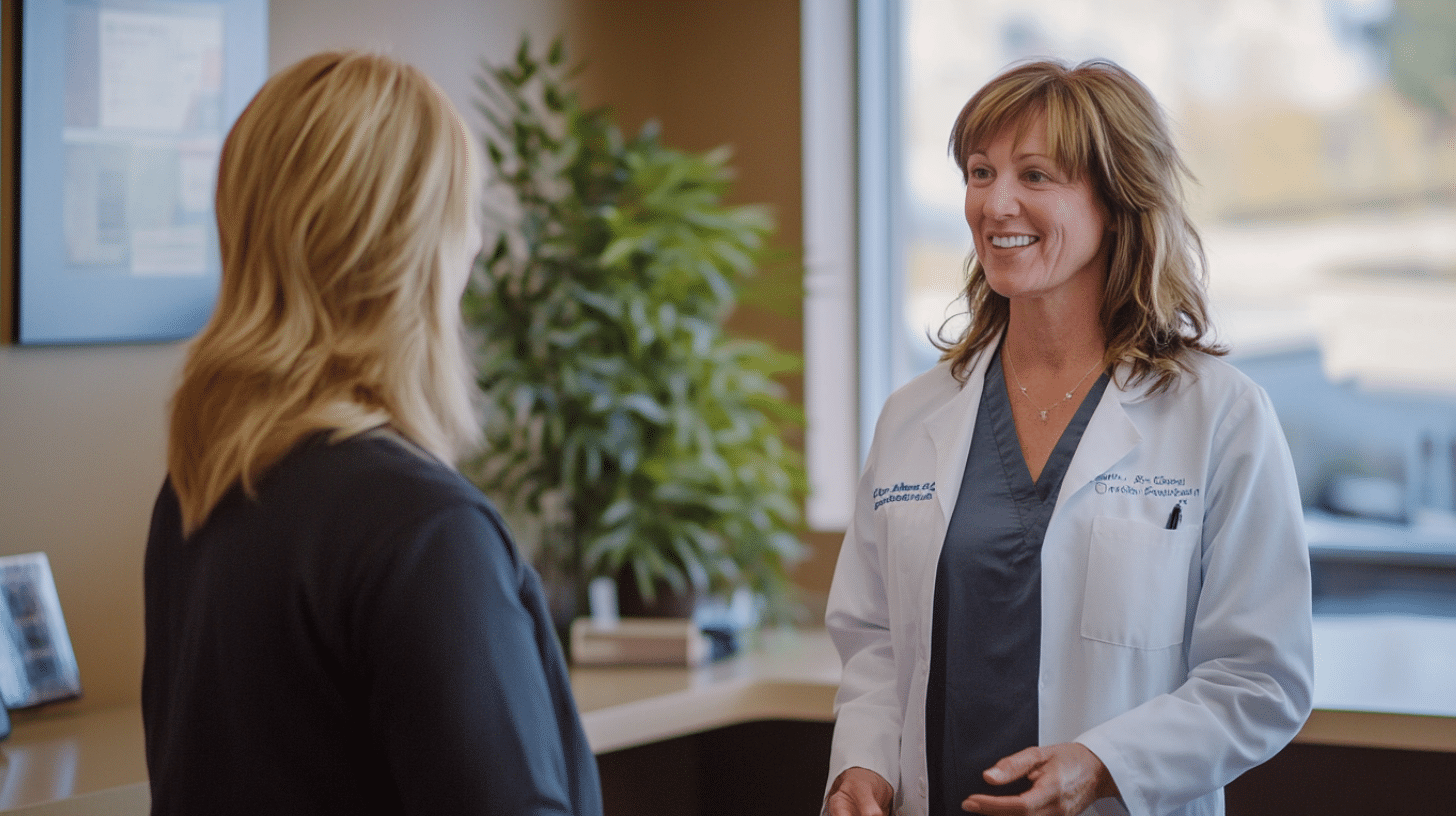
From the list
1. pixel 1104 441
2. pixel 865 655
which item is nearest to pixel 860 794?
pixel 865 655

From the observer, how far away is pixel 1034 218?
5.10 ft

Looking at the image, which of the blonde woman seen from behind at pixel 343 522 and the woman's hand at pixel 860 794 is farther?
the woman's hand at pixel 860 794

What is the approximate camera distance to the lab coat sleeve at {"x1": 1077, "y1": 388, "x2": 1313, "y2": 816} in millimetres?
1373

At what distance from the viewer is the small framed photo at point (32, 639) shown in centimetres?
207

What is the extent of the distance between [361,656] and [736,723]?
1838mm

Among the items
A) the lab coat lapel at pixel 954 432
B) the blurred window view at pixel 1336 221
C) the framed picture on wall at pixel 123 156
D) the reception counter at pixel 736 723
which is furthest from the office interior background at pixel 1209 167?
the lab coat lapel at pixel 954 432

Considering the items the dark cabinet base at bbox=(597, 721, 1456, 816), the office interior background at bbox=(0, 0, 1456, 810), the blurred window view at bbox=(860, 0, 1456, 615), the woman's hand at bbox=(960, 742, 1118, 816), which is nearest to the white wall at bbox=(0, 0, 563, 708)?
→ the office interior background at bbox=(0, 0, 1456, 810)

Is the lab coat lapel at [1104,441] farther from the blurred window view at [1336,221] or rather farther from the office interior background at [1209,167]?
the blurred window view at [1336,221]

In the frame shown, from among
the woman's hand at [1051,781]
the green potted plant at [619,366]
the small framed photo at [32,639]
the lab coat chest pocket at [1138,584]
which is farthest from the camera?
the green potted plant at [619,366]

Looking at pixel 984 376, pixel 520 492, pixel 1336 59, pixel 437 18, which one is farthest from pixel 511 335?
pixel 1336 59

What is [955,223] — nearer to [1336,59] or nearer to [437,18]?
[1336,59]

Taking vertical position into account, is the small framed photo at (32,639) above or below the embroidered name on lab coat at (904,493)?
below

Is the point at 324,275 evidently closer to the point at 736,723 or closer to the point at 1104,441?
the point at 1104,441

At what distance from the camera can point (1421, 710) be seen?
6.73 ft
